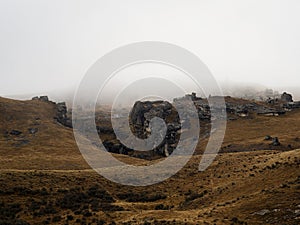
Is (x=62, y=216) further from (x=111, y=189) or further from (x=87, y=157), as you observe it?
(x=87, y=157)

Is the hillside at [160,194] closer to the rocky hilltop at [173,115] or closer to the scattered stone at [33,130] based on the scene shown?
the scattered stone at [33,130]

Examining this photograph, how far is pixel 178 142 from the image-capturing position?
89.8 meters

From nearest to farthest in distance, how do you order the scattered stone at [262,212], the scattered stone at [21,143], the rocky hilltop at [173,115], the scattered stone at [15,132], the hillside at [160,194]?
1. the scattered stone at [262,212]
2. the hillside at [160,194]
3. the scattered stone at [21,143]
4. the scattered stone at [15,132]
5. the rocky hilltop at [173,115]

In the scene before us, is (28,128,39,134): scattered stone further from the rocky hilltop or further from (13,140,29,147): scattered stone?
the rocky hilltop

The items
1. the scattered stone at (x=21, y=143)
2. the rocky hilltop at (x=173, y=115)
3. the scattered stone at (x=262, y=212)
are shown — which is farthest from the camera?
the rocky hilltop at (x=173, y=115)

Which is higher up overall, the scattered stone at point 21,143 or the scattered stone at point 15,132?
the scattered stone at point 15,132

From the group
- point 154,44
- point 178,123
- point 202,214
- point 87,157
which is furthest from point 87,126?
point 202,214

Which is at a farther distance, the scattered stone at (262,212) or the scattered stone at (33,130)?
the scattered stone at (33,130)

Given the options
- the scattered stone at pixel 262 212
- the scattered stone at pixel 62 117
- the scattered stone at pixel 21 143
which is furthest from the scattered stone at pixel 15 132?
the scattered stone at pixel 262 212

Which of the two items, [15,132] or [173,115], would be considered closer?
[15,132]

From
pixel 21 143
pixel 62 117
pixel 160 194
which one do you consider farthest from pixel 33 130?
pixel 160 194

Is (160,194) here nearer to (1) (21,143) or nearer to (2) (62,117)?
(1) (21,143)

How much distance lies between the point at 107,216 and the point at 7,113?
75901 mm

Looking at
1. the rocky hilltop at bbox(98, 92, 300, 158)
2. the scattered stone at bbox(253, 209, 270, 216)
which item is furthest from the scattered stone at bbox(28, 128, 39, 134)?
the scattered stone at bbox(253, 209, 270, 216)
